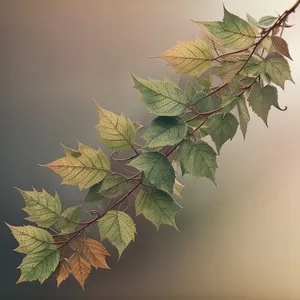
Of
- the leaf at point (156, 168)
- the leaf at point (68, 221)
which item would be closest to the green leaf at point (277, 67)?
the leaf at point (156, 168)

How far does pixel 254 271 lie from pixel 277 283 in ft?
0.12

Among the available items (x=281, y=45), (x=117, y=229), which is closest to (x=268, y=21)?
(x=281, y=45)

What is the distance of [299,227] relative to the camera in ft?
1.94

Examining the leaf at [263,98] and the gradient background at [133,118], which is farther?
the gradient background at [133,118]

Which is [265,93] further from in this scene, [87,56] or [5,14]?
[5,14]

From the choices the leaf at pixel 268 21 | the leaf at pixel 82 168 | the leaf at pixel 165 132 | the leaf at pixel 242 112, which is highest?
the leaf at pixel 268 21

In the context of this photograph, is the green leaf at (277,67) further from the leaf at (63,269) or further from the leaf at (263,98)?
the leaf at (63,269)

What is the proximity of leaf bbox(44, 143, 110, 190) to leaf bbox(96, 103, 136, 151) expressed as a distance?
0.02 meters

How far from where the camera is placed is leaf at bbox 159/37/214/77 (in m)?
0.43

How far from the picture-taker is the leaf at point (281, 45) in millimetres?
400

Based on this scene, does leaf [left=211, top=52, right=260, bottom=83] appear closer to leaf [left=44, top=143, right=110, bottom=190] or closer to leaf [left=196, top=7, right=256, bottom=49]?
leaf [left=196, top=7, right=256, bottom=49]

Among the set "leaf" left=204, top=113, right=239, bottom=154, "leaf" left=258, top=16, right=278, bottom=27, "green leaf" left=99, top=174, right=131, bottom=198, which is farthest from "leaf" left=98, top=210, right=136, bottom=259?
"leaf" left=258, top=16, right=278, bottom=27

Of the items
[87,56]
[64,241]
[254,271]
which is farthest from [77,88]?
[254,271]

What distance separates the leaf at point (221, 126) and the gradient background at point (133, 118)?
147 millimetres
